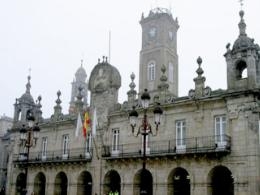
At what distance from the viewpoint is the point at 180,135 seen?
25.3 metres

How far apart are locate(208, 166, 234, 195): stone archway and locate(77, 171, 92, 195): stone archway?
10484 mm

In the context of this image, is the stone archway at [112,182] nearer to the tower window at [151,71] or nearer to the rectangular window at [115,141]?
the rectangular window at [115,141]

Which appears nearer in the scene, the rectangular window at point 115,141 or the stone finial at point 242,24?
the stone finial at point 242,24

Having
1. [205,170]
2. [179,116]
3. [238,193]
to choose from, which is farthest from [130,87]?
[238,193]

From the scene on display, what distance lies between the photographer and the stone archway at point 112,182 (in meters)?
28.3

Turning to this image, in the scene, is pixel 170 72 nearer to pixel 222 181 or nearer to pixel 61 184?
pixel 61 184

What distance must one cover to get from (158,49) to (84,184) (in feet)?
47.4

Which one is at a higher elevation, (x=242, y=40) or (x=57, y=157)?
(x=242, y=40)

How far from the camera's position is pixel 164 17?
3819 centimetres


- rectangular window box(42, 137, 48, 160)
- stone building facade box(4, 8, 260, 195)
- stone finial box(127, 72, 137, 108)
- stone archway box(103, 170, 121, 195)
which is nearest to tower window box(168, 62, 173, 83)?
stone building facade box(4, 8, 260, 195)

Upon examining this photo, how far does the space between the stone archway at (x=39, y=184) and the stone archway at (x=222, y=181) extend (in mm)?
15929

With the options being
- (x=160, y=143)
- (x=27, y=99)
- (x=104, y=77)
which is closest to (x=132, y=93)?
(x=104, y=77)

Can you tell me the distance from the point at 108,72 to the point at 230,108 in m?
11.0

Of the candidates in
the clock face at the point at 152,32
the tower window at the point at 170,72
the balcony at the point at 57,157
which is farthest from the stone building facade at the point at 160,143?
the clock face at the point at 152,32
